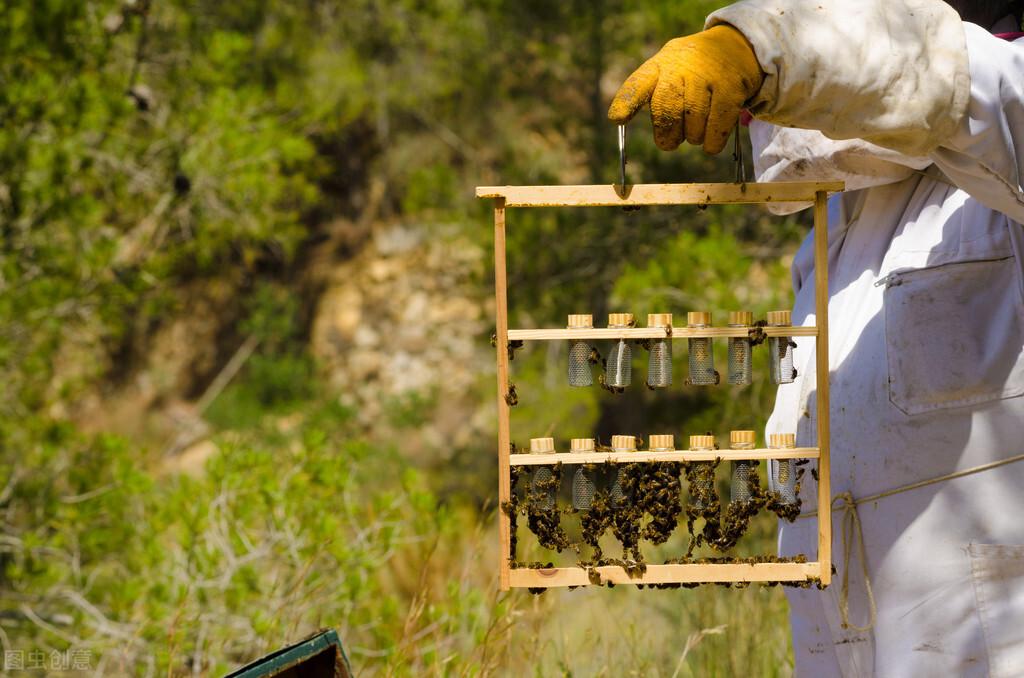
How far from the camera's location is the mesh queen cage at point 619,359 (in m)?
1.96

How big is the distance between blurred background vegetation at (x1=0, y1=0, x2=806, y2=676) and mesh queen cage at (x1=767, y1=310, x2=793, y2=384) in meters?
1.00

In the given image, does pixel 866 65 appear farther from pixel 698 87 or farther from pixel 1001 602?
pixel 1001 602

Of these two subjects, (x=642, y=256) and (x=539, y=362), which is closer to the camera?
(x=642, y=256)

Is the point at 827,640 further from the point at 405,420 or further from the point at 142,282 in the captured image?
the point at 405,420

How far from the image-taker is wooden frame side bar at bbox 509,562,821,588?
1.84 meters

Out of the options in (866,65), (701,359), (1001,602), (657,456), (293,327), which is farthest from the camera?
(293,327)

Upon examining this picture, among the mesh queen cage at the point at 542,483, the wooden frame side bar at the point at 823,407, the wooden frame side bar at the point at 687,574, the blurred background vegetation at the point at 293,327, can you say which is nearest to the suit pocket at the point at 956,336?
the wooden frame side bar at the point at 823,407

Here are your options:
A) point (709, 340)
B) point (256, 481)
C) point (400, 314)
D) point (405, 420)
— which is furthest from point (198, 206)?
point (400, 314)

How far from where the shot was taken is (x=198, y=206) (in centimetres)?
590

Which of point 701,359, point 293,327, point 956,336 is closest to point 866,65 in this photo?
point 956,336

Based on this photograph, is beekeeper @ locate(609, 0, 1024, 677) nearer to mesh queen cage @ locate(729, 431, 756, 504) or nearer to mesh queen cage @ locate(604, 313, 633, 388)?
mesh queen cage @ locate(729, 431, 756, 504)

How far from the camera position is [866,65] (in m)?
1.56

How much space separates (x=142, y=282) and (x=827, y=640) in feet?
14.2

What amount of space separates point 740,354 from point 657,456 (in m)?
0.25
